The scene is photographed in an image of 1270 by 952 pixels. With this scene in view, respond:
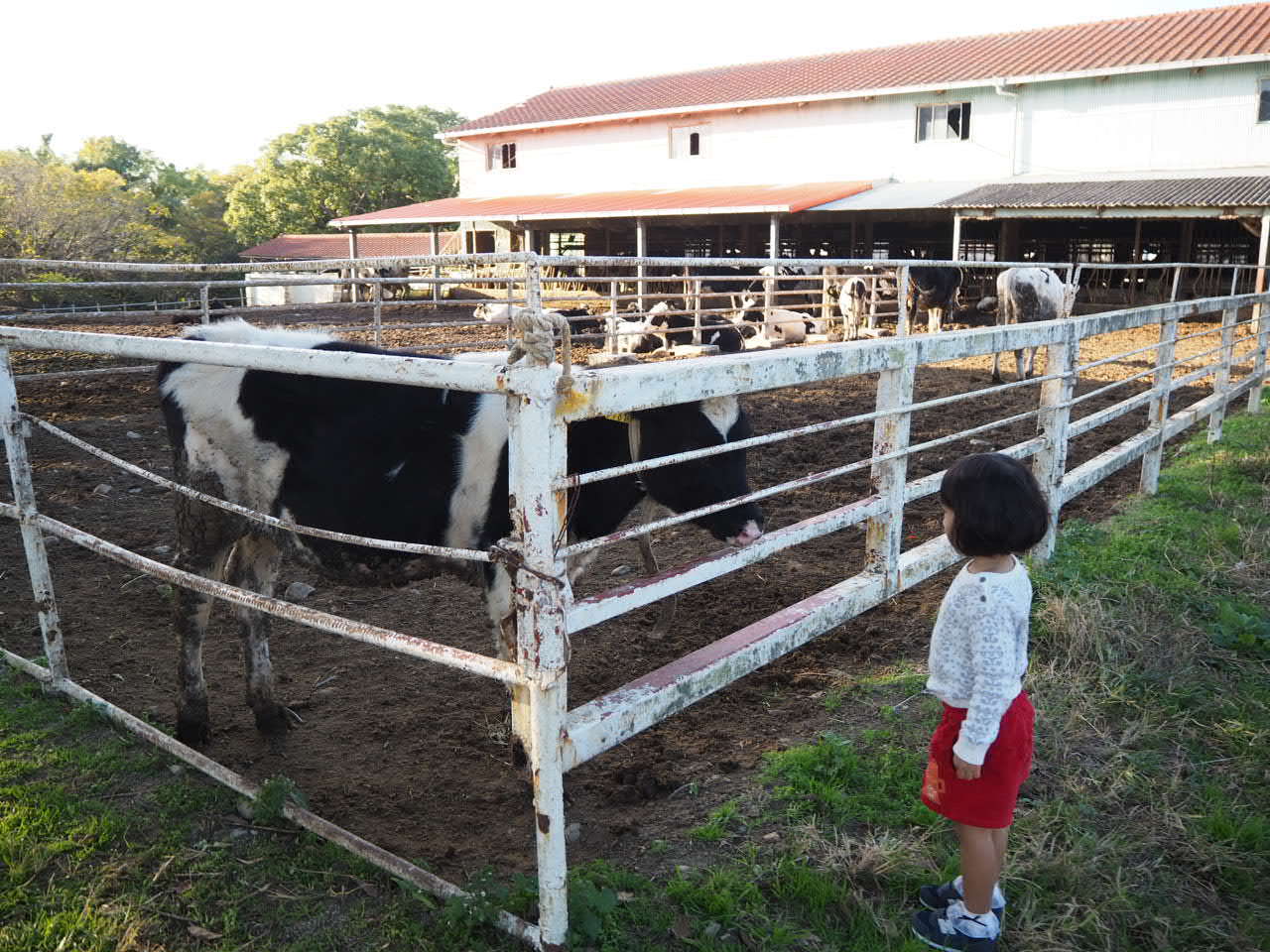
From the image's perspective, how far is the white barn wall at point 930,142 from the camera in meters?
20.7

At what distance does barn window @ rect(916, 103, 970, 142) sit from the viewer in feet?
78.3

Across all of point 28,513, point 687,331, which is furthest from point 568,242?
point 28,513

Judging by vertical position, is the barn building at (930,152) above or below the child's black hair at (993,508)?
above

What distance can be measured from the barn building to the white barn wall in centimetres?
4

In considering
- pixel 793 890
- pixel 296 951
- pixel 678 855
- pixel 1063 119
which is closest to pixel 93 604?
pixel 296 951

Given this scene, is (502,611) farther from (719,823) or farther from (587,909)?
(587,909)

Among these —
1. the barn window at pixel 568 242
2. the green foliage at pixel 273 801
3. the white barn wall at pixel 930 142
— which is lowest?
the green foliage at pixel 273 801

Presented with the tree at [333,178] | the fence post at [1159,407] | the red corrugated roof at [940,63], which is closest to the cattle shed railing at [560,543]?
the fence post at [1159,407]

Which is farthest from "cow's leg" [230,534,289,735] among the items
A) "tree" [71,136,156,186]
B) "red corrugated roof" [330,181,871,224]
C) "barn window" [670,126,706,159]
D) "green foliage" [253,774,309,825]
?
"tree" [71,136,156,186]

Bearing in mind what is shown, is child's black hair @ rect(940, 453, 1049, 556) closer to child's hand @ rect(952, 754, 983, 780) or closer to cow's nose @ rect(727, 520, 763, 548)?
child's hand @ rect(952, 754, 983, 780)

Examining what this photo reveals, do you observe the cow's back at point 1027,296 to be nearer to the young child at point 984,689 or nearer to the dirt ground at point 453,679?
the dirt ground at point 453,679

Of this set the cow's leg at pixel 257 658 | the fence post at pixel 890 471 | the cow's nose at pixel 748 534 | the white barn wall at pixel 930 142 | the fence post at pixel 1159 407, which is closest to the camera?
the cow's nose at pixel 748 534

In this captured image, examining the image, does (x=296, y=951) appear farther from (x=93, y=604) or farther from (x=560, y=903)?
(x=93, y=604)

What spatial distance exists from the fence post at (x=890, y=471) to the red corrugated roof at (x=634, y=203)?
1924 centimetres
